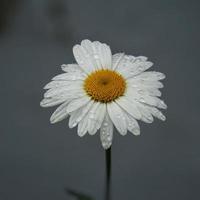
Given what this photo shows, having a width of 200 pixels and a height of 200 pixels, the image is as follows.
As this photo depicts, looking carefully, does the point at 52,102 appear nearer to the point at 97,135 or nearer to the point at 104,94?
the point at 104,94

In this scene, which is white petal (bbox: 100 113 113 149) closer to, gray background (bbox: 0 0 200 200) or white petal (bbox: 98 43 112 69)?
white petal (bbox: 98 43 112 69)

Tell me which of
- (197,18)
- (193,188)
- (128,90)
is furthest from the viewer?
(197,18)

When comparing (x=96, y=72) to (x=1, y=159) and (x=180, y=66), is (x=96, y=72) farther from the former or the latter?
(x=180, y=66)

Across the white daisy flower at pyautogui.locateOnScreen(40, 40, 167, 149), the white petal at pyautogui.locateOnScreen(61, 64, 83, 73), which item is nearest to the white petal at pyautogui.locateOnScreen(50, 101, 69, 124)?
the white daisy flower at pyautogui.locateOnScreen(40, 40, 167, 149)

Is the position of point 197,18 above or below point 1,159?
above

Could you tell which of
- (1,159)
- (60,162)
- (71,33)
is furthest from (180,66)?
(1,159)

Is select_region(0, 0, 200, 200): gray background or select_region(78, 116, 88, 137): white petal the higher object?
select_region(0, 0, 200, 200): gray background

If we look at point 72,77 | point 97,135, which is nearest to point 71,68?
point 72,77
